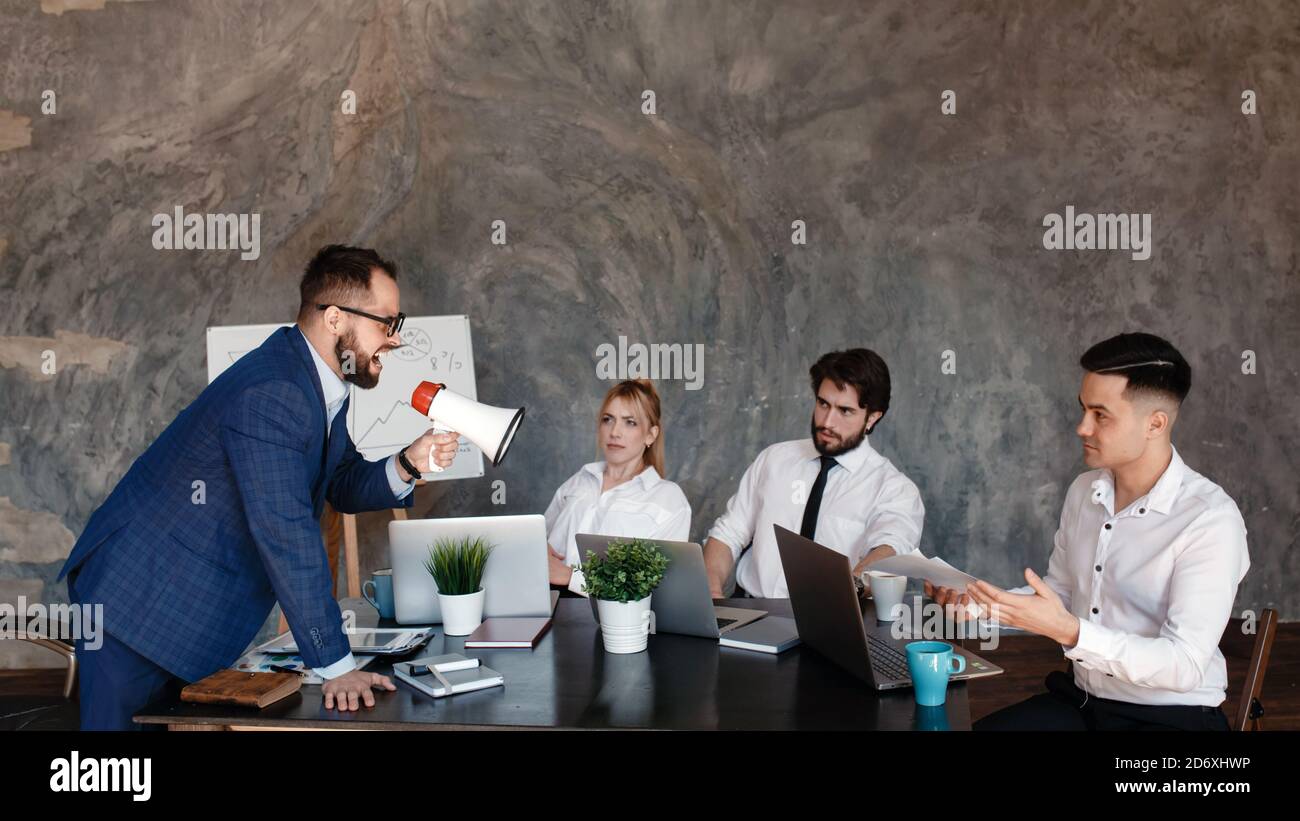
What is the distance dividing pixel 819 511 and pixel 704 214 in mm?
1986

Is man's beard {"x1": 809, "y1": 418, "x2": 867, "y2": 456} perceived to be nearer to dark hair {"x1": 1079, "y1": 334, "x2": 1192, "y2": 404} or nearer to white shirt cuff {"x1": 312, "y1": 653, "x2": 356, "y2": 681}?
dark hair {"x1": 1079, "y1": 334, "x2": 1192, "y2": 404}

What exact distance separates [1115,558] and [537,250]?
323 centimetres

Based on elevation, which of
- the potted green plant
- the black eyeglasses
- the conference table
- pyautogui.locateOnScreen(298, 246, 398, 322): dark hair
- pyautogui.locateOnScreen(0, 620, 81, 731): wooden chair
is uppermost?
pyautogui.locateOnScreen(298, 246, 398, 322): dark hair

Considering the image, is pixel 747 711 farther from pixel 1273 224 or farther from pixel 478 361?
pixel 1273 224

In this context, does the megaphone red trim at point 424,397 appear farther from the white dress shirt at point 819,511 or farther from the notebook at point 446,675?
Result: the white dress shirt at point 819,511

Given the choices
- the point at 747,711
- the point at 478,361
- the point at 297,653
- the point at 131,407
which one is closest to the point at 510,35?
the point at 478,361

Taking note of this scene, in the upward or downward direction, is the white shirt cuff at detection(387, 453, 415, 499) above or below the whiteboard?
below

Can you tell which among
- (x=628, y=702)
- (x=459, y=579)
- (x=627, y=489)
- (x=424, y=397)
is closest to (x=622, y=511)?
(x=627, y=489)

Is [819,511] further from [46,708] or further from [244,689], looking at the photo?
[46,708]

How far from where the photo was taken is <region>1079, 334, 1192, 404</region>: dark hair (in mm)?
2371

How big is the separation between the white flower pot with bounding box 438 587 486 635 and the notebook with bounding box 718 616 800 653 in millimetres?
571

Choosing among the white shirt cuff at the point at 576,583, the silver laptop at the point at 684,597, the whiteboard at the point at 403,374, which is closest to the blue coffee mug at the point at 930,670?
the silver laptop at the point at 684,597

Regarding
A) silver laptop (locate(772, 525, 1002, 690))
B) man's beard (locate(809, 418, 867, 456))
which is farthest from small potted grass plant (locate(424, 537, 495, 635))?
man's beard (locate(809, 418, 867, 456))

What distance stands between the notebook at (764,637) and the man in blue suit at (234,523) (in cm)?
78
